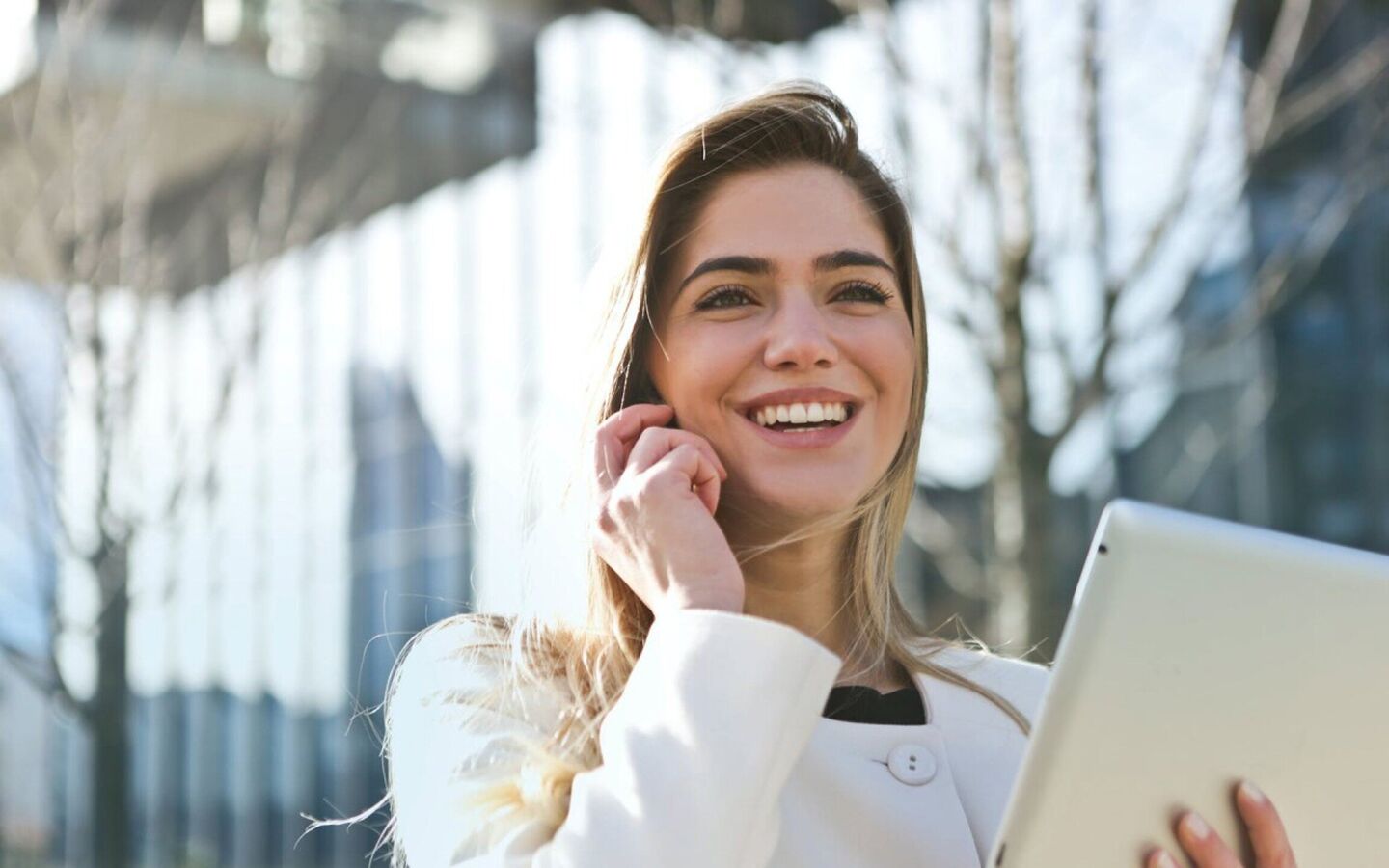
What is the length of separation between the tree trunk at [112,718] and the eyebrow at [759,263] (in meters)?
5.14

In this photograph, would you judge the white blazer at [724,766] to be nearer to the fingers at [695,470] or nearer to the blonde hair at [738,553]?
the blonde hair at [738,553]

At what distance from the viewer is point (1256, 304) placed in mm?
5391

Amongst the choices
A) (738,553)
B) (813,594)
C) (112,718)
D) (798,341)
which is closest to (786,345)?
(798,341)

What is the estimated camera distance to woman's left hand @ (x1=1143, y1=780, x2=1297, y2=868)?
143 centimetres

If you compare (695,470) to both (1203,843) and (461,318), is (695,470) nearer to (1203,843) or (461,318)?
(1203,843)

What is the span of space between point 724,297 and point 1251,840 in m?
0.93

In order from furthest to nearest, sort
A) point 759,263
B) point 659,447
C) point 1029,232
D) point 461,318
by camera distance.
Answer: point 461,318, point 1029,232, point 759,263, point 659,447

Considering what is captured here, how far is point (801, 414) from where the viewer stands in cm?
201

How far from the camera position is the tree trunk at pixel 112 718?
667 centimetres

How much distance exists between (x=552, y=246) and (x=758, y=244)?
10715 millimetres

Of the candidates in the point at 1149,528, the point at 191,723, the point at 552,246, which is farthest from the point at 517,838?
the point at 191,723

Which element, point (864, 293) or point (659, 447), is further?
point (864, 293)

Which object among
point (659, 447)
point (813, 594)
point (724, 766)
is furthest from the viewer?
point (813, 594)

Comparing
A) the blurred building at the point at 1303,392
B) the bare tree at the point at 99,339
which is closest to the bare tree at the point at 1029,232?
the bare tree at the point at 99,339
